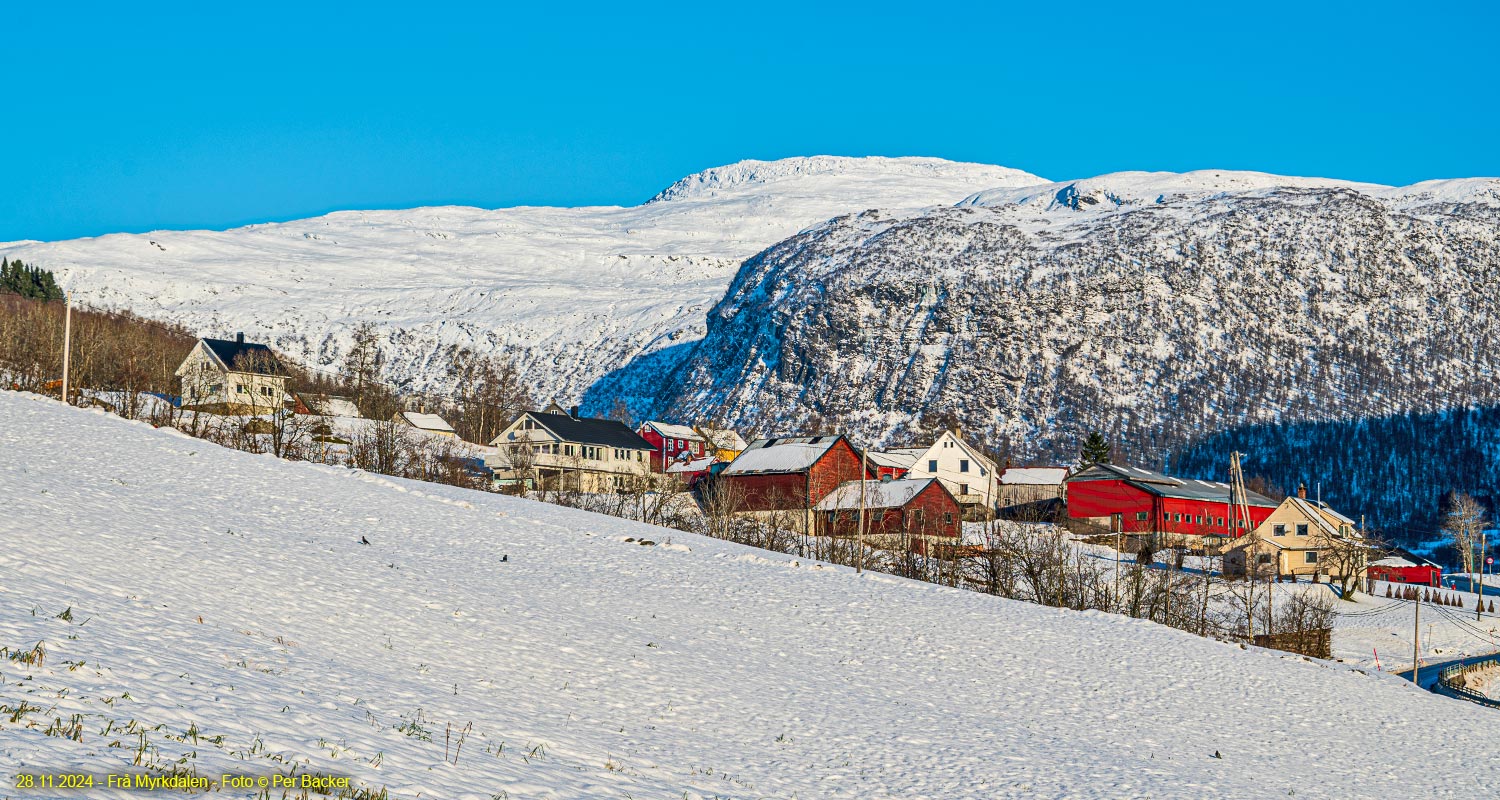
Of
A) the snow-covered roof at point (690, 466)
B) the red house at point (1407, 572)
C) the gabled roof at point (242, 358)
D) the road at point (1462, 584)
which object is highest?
the gabled roof at point (242, 358)

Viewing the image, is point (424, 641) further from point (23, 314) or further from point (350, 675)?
point (23, 314)

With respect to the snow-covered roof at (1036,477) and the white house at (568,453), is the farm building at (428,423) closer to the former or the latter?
the white house at (568,453)

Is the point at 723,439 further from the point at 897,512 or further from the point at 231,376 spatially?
the point at 897,512

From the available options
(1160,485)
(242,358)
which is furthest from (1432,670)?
(242,358)

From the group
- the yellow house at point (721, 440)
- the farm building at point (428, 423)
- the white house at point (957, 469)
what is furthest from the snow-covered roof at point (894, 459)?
the farm building at point (428, 423)

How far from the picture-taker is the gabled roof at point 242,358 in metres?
115

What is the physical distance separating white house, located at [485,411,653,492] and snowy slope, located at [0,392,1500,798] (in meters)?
59.3

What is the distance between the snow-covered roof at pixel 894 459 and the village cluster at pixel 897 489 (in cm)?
29

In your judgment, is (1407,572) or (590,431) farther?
(590,431)

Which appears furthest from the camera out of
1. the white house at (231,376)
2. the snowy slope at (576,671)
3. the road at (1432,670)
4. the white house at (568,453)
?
the white house at (568,453)

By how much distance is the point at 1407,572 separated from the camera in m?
106

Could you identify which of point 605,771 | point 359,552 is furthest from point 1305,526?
point 605,771

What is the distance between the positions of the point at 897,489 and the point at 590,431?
4178 cm

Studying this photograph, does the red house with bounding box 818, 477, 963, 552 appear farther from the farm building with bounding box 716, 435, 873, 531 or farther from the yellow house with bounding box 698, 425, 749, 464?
the yellow house with bounding box 698, 425, 749, 464
